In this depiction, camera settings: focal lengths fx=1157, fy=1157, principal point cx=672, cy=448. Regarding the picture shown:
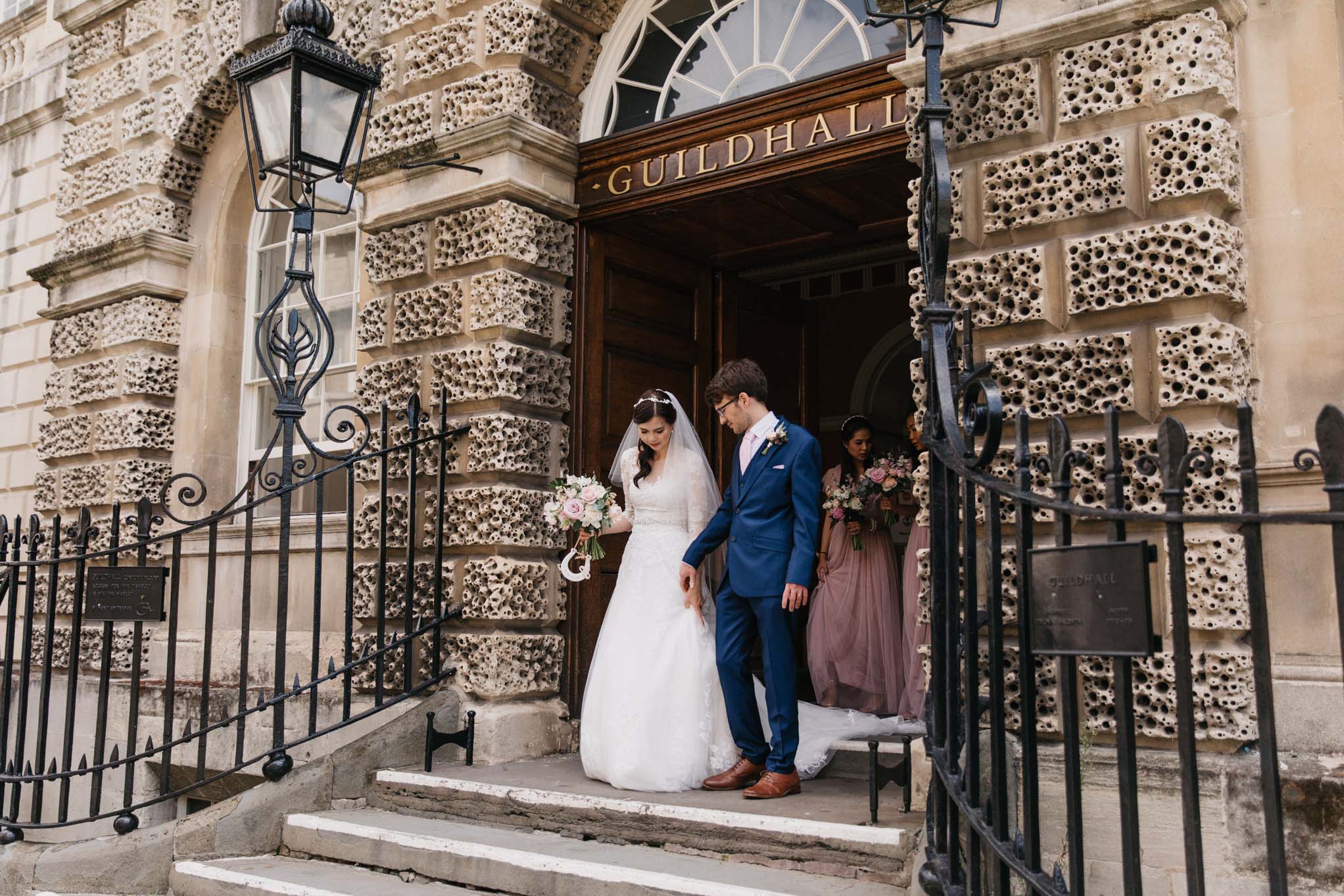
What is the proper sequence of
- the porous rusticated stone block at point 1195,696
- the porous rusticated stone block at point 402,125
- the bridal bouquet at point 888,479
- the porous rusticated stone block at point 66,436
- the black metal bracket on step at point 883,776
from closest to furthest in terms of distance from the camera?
the porous rusticated stone block at point 1195,696, the black metal bracket on step at point 883,776, the porous rusticated stone block at point 402,125, the bridal bouquet at point 888,479, the porous rusticated stone block at point 66,436

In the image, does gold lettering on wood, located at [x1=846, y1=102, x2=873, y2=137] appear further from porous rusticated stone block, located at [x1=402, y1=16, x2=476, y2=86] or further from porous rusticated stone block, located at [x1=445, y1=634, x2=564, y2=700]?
porous rusticated stone block, located at [x1=445, y1=634, x2=564, y2=700]

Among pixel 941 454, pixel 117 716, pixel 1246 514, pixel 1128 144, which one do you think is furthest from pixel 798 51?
pixel 117 716

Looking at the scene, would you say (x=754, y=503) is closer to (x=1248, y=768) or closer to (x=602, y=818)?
(x=602, y=818)

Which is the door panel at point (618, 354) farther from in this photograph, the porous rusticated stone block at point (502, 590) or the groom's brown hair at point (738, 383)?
the groom's brown hair at point (738, 383)

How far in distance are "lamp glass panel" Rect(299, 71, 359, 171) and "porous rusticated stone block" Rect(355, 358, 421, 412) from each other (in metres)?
1.43

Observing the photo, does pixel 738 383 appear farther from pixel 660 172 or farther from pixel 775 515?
pixel 660 172

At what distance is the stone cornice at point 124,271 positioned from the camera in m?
9.17

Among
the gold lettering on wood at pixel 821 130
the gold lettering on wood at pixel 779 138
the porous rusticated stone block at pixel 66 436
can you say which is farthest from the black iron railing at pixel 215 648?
the gold lettering on wood at pixel 821 130

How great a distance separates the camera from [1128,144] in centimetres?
461

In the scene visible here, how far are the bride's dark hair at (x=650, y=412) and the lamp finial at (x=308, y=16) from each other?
2.54 metres

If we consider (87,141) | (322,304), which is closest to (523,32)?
(322,304)

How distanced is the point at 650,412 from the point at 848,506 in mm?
2252

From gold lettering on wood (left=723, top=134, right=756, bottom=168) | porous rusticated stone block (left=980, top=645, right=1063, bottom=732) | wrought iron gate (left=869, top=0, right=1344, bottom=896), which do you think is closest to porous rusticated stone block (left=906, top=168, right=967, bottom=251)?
wrought iron gate (left=869, top=0, right=1344, bottom=896)

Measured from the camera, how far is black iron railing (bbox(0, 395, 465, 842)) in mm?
5684
